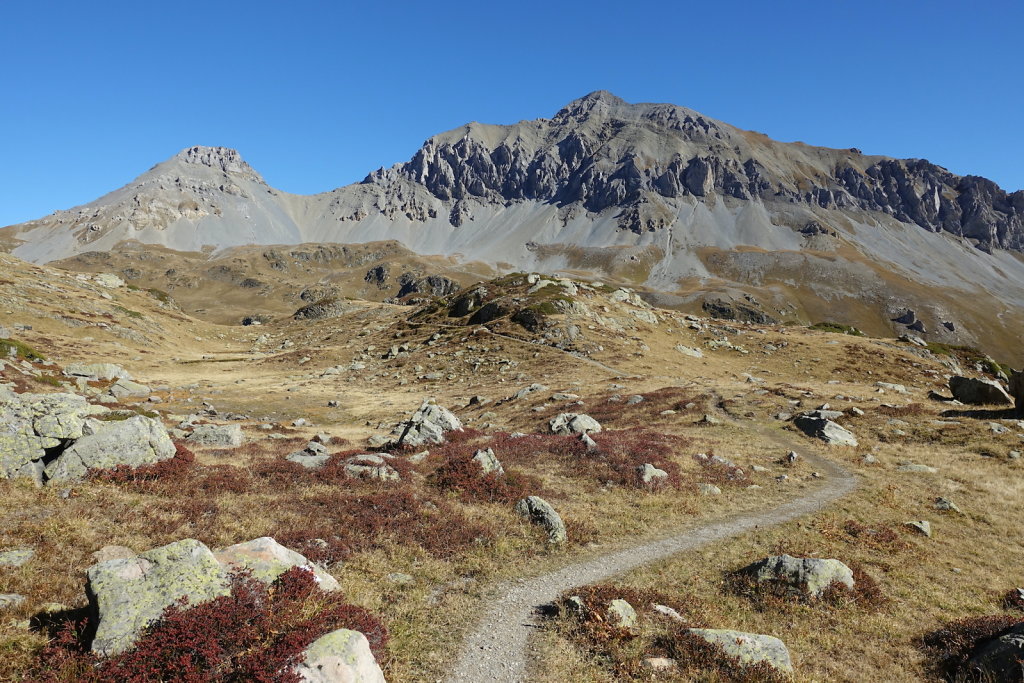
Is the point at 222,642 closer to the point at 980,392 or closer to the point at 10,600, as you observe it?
the point at 10,600

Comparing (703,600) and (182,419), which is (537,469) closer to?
(703,600)

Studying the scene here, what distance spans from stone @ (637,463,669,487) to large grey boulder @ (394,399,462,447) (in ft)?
40.0

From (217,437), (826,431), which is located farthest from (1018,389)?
(217,437)

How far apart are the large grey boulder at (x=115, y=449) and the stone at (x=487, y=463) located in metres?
13.4

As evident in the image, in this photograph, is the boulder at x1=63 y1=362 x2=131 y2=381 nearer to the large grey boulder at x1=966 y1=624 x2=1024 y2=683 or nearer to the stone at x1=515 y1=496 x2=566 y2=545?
the stone at x1=515 y1=496 x2=566 y2=545

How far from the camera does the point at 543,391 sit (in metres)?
50.5

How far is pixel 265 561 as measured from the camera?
11.1 m

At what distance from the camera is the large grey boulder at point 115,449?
55.1 feet

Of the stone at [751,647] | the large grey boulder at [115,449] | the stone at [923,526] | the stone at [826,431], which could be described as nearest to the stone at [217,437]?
the large grey boulder at [115,449]

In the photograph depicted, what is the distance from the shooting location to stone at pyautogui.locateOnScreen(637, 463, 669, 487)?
23.1 m

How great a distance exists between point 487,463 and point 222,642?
47.5 feet

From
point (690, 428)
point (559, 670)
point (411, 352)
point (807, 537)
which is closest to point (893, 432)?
point (690, 428)

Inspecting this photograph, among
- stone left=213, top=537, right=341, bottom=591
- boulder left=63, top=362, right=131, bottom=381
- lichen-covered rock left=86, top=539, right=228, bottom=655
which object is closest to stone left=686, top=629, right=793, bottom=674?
stone left=213, top=537, right=341, bottom=591

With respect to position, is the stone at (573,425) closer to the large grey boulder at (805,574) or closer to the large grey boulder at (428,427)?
the large grey boulder at (428,427)
